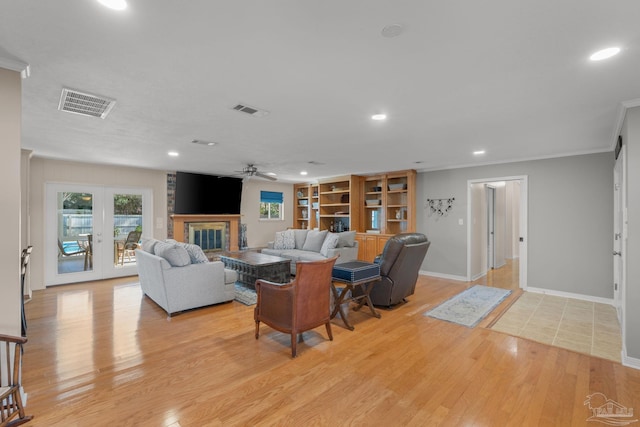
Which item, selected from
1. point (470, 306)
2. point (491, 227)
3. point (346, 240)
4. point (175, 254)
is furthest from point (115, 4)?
point (491, 227)

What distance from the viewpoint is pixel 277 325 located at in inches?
121

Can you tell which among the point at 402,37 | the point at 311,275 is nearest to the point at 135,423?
the point at 311,275

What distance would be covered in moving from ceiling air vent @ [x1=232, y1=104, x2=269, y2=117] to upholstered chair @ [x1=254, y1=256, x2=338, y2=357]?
5.12 feet

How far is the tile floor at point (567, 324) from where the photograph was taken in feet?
10.4

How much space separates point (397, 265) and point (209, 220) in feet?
17.6

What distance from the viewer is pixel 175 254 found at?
4102mm

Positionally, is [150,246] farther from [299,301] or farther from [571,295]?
[571,295]

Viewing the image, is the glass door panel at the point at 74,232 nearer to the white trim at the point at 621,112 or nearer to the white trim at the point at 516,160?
the white trim at the point at 516,160

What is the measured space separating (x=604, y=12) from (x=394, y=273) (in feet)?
10.8

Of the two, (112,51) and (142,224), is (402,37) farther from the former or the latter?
(142,224)

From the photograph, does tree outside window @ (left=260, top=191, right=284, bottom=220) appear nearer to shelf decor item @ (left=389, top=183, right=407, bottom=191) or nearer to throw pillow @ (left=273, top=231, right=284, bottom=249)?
throw pillow @ (left=273, top=231, right=284, bottom=249)

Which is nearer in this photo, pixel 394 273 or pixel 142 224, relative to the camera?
pixel 394 273

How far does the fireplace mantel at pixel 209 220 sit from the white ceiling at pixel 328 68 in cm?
338

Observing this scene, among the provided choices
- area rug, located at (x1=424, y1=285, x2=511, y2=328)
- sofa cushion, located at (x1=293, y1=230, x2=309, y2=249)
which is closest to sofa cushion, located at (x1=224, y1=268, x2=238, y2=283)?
sofa cushion, located at (x1=293, y1=230, x2=309, y2=249)
